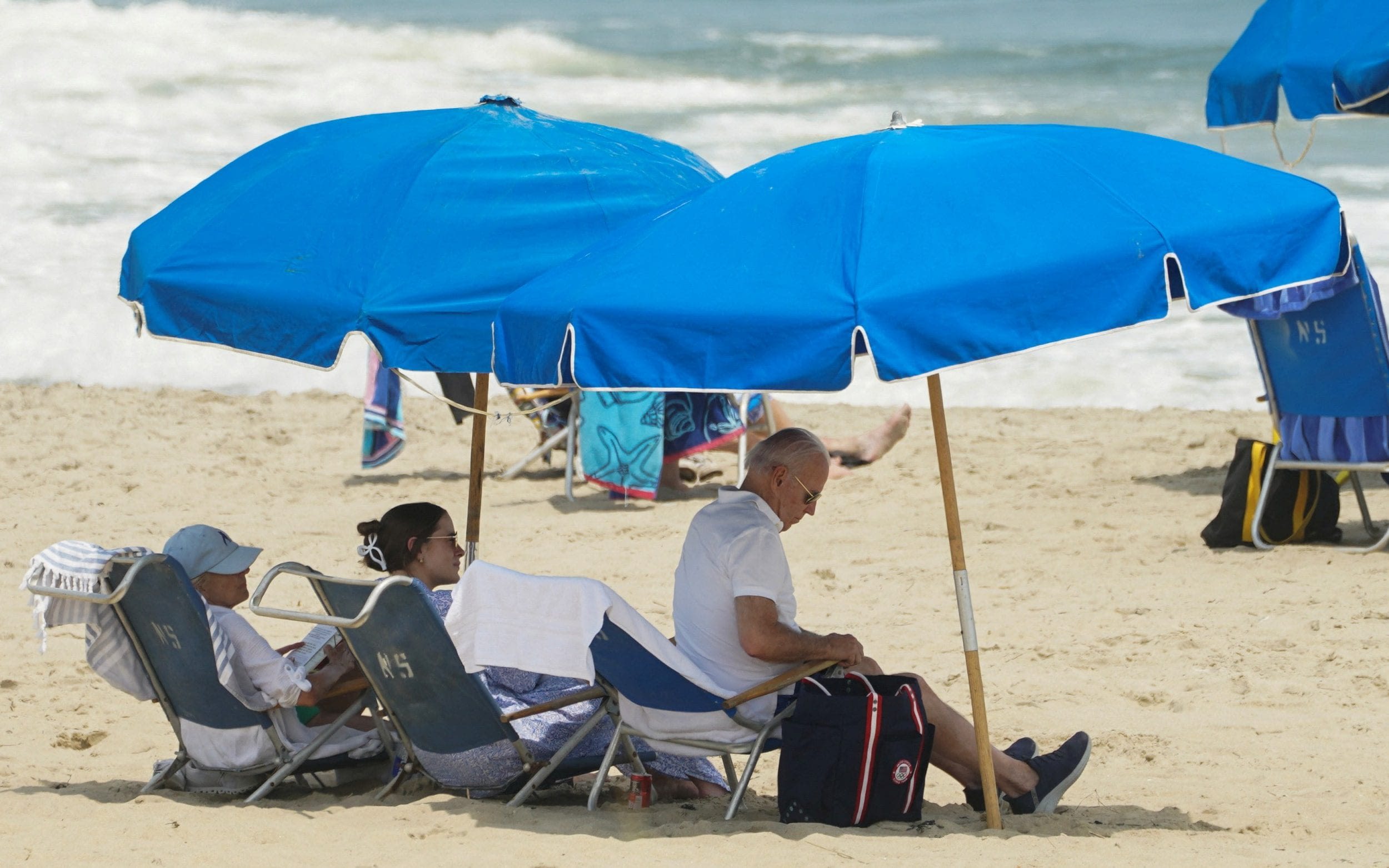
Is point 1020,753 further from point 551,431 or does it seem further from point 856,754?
point 551,431

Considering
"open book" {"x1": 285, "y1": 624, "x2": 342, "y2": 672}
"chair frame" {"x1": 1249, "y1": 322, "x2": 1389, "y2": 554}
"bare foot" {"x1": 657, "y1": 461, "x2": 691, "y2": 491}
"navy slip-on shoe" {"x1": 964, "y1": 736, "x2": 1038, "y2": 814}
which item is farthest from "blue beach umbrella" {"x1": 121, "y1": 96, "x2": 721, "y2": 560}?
"bare foot" {"x1": 657, "y1": 461, "x2": 691, "y2": 491}

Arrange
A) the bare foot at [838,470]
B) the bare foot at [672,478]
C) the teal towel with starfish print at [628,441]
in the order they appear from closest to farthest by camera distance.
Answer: the teal towel with starfish print at [628,441]
the bare foot at [672,478]
the bare foot at [838,470]

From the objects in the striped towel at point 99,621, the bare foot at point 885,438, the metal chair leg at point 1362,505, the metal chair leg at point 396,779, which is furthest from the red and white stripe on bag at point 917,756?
the bare foot at point 885,438

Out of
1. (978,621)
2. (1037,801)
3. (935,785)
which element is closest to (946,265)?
(1037,801)

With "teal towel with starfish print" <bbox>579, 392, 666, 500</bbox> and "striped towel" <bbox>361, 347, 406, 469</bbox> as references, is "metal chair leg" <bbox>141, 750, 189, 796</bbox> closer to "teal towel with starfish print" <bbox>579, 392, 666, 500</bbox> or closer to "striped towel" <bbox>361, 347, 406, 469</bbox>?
"teal towel with starfish print" <bbox>579, 392, 666, 500</bbox>

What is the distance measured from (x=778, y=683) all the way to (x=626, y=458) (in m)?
4.42

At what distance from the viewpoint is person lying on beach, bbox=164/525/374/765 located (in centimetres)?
372

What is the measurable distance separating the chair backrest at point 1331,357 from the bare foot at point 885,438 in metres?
2.59

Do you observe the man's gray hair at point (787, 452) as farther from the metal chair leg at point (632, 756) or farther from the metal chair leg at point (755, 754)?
the metal chair leg at point (632, 756)

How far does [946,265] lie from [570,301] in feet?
2.47

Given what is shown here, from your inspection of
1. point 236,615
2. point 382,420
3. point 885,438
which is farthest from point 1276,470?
point 382,420

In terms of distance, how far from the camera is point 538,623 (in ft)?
11.1

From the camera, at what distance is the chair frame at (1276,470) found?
238 inches

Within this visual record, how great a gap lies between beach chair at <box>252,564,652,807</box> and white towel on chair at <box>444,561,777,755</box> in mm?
80
